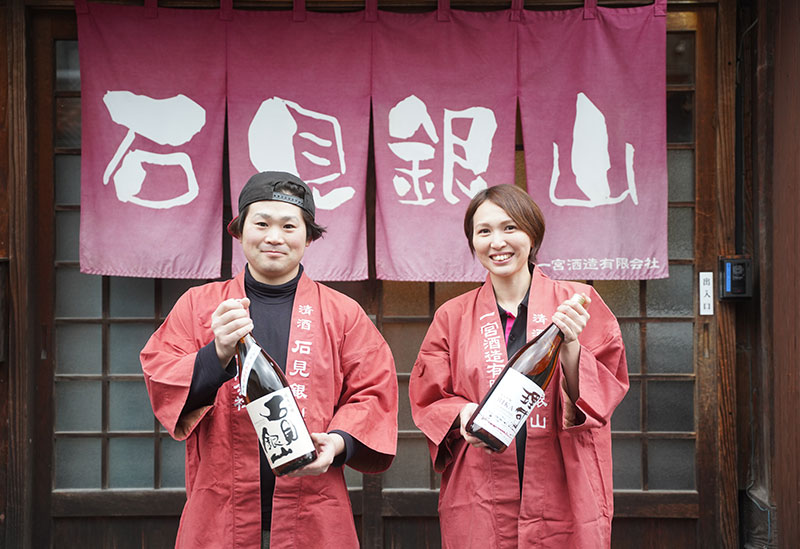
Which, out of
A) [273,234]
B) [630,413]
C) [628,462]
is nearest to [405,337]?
[630,413]

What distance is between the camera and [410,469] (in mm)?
4648

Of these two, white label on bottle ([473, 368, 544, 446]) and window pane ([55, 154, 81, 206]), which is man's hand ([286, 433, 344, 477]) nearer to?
white label on bottle ([473, 368, 544, 446])

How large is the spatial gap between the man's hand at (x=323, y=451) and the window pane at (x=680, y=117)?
3.63 metres

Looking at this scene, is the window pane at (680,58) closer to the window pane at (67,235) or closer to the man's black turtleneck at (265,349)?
the man's black turtleneck at (265,349)

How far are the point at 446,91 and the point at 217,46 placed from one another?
1699mm

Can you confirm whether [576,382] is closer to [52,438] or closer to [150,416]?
[150,416]

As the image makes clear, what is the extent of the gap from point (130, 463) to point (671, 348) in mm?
4199

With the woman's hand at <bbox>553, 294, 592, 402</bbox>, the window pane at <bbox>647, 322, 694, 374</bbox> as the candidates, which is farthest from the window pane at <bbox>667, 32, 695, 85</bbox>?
the woman's hand at <bbox>553, 294, 592, 402</bbox>

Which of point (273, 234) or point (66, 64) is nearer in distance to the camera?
point (273, 234)

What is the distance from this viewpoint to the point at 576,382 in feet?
8.48

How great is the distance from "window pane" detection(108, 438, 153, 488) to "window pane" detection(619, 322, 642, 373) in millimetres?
3685

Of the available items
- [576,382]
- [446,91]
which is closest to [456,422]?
[576,382]

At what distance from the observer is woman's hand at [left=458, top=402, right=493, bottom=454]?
241 centimetres

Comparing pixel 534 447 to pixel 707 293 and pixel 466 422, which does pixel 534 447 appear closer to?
pixel 466 422
